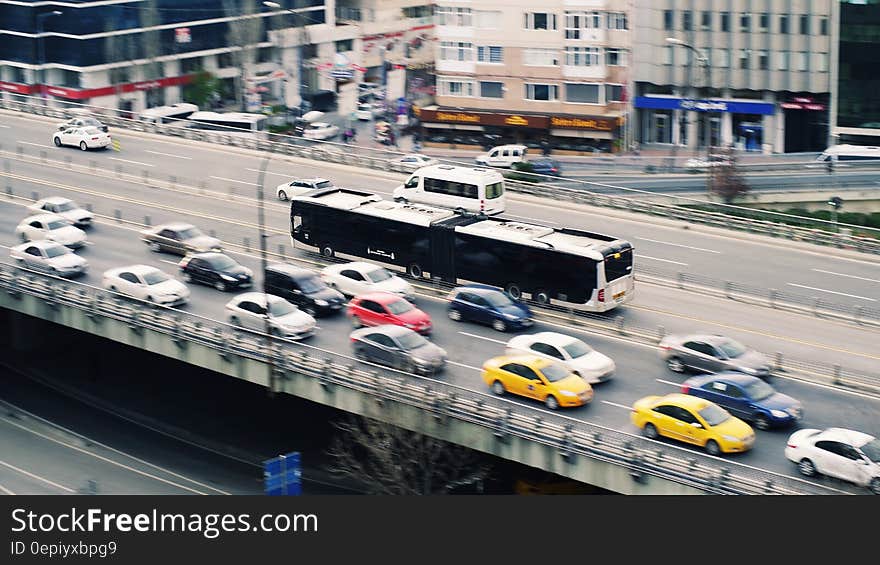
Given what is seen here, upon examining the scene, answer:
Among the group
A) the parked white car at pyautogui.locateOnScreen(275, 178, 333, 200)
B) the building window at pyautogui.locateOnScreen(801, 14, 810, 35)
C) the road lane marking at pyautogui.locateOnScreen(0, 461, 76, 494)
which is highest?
A: the building window at pyautogui.locateOnScreen(801, 14, 810, 35)

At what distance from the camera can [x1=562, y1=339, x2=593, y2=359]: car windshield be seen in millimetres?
42719

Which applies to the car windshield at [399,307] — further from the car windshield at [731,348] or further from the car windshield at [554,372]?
the car windshield at [731,348]

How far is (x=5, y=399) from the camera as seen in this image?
56750 millimetres

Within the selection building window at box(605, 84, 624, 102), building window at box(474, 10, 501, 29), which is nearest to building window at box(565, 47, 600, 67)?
building window at box(605, 84, 624, 102)

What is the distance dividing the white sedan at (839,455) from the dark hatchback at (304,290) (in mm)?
17790

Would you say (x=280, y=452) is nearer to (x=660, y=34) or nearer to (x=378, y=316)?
(x=378, y=316)

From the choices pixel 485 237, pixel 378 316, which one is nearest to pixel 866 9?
pixel 485 237

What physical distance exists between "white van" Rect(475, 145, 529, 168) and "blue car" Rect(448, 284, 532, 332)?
129 ft

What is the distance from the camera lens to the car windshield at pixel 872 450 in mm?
35656

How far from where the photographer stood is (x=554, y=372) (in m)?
40.9

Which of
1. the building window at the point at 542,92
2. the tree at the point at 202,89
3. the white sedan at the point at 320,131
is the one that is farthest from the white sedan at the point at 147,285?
the tree at the point at 202,89

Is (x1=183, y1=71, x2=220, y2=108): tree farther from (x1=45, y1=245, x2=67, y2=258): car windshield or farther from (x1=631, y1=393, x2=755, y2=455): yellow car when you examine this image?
(x1=631, y1=393, x2=755, y2=455): yellow car

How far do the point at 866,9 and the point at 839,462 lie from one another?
58.5m

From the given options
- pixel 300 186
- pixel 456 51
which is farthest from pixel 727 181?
pixel 456 51
